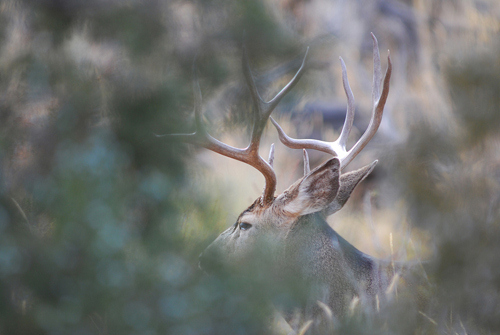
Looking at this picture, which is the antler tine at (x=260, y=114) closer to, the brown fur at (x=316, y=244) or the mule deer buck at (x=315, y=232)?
the mule deer buck at (x=315, y=232)

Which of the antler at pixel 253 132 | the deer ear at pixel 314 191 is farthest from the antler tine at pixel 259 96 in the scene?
the deer ear at pixel 314 191

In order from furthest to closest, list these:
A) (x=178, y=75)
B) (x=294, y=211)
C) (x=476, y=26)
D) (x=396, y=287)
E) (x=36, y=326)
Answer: (x=476, y=26), (x=294, y=211), (x=396, y=287), (x=178, y=75), (x=36, y=326)

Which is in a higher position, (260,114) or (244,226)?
(260,114)

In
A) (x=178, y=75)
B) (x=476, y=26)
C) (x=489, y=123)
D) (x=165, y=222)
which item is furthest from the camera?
(x=476, y=26)

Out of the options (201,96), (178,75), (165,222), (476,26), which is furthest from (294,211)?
(476,26)

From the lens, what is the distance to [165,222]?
3.10ft

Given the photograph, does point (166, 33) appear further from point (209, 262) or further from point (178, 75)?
point (209, 262)

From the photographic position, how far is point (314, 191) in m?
2.99

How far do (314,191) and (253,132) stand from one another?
0.56 m

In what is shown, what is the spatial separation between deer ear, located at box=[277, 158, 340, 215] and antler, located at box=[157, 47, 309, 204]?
0.20 m

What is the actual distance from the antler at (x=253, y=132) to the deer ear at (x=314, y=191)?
0.20 m

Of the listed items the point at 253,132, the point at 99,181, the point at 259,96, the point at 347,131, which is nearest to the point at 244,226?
→ the point at 253,132

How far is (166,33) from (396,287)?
1992 millimetres

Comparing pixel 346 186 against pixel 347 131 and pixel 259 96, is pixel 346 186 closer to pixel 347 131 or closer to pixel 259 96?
pixel 347 131
